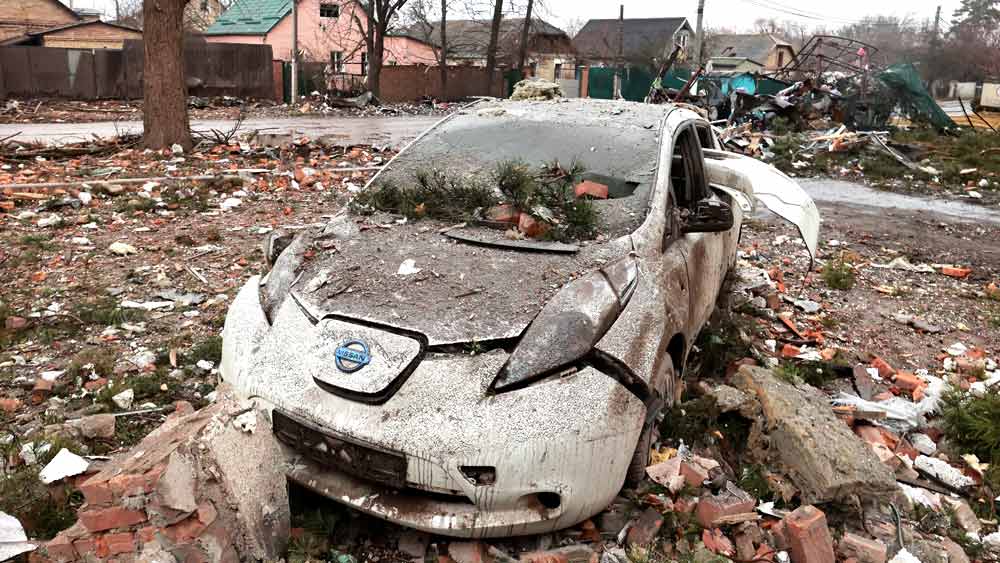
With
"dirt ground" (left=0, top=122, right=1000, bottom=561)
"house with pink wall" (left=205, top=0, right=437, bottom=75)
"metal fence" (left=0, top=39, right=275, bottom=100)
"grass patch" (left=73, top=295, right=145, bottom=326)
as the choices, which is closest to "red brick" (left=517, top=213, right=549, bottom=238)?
"dirt ground" (left=0, top=122, right=1000, bottom=561)

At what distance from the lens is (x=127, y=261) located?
630 cm

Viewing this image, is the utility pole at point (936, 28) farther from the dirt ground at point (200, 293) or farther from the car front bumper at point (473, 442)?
the car front bumper at point (473, 442)

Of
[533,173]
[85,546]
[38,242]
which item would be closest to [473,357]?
[85,546]

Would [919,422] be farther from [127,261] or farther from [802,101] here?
[802,101]

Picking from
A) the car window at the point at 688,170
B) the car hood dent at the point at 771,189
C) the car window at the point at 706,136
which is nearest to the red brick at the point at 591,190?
the car window at the point at 688,170

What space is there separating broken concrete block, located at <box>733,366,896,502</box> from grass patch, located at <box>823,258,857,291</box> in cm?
316

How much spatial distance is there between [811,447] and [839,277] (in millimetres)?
3853

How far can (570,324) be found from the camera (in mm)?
2840

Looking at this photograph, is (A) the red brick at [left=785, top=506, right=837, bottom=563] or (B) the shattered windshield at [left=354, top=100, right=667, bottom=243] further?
(B) the shattered windshield at [left=354, top=100, right=667, bottom=243]

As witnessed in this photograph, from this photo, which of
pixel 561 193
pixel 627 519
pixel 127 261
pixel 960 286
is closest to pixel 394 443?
pixel 627 519

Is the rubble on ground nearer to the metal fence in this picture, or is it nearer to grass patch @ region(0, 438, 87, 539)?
grass patch @ region(0, 438, 87, 539)

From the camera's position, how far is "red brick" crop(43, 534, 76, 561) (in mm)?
2350

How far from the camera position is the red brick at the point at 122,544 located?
2346 millimetres

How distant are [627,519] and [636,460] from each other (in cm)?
22
